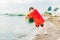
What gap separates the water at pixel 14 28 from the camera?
4.44ft

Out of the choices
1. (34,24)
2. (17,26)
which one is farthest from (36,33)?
(17,26)

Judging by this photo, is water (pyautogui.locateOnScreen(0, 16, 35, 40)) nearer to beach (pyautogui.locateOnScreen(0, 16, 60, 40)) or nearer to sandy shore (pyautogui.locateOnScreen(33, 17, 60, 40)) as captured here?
beach (pyautogui.locateOnScreen(0, 16, 60, 40))

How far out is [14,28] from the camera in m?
1.41

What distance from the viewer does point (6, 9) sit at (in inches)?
56.8

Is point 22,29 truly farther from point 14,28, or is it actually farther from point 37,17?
point 37,17

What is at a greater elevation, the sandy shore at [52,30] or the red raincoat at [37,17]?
the red raincoat at [37,17]

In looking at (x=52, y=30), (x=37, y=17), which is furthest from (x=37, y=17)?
(x=52, y=30)

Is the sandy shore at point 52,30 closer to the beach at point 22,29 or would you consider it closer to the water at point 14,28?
the beach at point 22,29

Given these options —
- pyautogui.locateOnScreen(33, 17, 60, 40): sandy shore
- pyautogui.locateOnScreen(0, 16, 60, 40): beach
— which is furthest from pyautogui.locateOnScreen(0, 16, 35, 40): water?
pyautogui.locateOnScreen(33, 17, 60, 40): sandy shore

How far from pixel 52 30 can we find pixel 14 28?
348 millimetres

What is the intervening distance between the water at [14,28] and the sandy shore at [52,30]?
0.38 ft

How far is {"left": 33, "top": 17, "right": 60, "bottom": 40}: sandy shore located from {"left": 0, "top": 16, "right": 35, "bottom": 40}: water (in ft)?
0.38

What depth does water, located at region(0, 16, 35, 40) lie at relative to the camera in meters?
1.35

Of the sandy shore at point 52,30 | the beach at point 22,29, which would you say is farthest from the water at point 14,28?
the sandy shore at point 52,30
